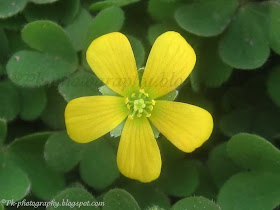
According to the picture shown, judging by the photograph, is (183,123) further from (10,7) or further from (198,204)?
(10,7)

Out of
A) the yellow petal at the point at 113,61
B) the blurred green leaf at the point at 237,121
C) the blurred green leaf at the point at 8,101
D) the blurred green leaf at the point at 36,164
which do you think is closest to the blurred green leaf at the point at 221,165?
the blurred green leaf at the point at 237,121

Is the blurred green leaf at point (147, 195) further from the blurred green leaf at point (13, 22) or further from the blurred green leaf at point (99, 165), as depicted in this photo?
the blurred green leaf at point (13, 22)

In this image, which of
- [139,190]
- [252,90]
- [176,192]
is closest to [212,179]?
[176,192]

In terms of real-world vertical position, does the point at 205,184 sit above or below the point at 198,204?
below

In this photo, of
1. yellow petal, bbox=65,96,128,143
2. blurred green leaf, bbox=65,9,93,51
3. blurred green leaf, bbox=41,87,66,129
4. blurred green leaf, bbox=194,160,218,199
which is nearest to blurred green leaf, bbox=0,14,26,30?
blurred green leaf, bbox=65,9,93,51

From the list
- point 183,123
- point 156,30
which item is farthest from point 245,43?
point 183,123

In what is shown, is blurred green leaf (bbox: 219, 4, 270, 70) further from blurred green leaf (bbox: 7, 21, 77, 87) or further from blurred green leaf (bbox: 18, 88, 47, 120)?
blurred green leaf (bbox: 18, 88, 47, 120)
